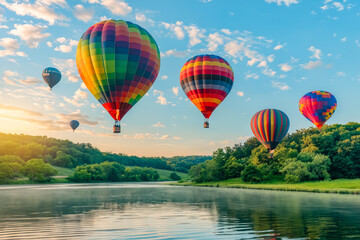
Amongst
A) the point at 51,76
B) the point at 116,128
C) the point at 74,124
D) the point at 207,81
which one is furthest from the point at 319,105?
the point at 74,124

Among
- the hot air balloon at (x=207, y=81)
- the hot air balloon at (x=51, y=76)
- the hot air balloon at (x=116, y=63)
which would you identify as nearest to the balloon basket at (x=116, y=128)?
the hot air balloon at (x=116, y=63)

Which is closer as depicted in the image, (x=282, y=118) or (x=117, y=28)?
(x=117, y=28)

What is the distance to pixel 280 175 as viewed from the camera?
99.1 metres

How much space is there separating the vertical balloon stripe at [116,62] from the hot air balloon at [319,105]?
2270 inches

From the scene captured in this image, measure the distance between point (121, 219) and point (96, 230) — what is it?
5691 millimetres

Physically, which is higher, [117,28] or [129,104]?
[117,28]

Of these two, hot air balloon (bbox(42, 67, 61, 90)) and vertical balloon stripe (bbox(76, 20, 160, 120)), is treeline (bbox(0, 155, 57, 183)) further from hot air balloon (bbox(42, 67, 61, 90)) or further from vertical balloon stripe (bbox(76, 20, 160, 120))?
vertical balloon stripe (bbox(76, 20, 160, 120))

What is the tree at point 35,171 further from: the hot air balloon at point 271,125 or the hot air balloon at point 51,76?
the hot air balloon at point 271,125

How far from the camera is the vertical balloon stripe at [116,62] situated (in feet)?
141

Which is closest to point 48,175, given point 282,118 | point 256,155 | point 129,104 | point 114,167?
point 114,167

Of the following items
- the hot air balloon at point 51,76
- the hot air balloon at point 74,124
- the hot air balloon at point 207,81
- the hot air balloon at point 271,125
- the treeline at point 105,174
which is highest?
the hot air balloon at point 51,76

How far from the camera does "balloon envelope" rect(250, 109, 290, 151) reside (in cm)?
7956

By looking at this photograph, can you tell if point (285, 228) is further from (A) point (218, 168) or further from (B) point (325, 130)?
(B) point (325, 130)

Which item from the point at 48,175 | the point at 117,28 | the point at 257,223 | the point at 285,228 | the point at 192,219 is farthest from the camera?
the point at 48,175
